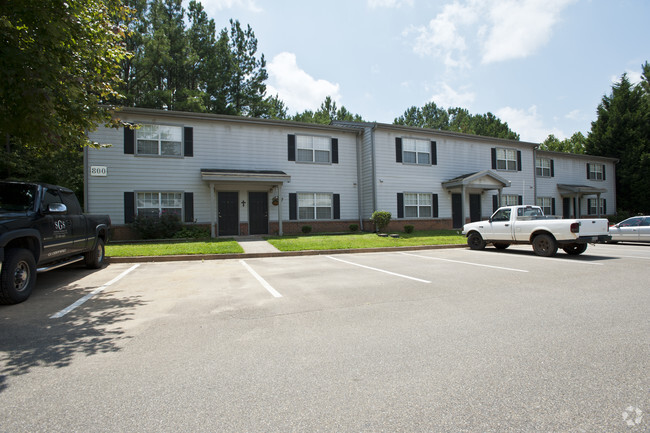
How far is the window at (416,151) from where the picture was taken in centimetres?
2124

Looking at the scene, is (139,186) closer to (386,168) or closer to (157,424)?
(386,168)

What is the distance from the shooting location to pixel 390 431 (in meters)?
2.15

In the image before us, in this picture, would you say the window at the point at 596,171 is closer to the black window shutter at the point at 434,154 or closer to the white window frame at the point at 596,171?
the white window frame at the point at 596,171

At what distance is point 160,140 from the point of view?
16938 millimetres

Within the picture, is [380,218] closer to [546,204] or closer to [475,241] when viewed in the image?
[475,241]

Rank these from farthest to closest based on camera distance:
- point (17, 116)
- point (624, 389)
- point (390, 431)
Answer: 1. point (17, 116)
2. point (624, 389)
3. point (390, 431)

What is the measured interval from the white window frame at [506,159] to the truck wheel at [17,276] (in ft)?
84.2

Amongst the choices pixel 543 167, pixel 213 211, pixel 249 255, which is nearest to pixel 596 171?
pixel 543 167

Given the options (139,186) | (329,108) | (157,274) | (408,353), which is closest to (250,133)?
(139,186)

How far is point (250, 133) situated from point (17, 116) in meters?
12.5

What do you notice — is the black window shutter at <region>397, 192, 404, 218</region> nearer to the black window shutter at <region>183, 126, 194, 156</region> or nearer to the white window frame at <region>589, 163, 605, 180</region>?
the black window shutter at <region>183, 126, 194, 156</region>

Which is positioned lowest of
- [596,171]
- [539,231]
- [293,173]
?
[539,231]

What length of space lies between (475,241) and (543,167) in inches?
715

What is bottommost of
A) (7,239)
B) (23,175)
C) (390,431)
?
(390,431)
